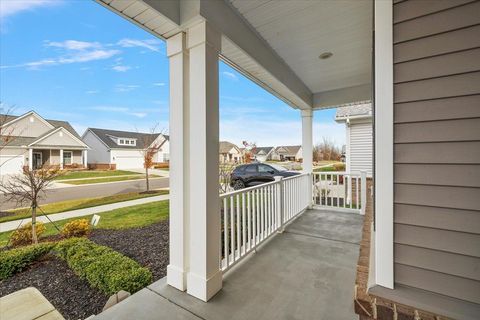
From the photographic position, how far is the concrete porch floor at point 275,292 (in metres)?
1.74

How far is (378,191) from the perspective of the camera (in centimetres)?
112

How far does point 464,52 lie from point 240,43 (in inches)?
75.6

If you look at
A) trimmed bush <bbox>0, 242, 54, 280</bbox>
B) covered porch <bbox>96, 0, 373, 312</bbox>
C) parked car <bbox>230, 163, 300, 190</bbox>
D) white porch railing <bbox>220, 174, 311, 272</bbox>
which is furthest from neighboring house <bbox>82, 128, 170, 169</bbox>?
covered porch <bbox>96, 0, 373, 312</bbox>

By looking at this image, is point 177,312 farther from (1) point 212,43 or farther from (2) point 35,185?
(2) point 35,185

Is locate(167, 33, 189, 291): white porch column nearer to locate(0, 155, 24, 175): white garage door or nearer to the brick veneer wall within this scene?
the brick veneer wall

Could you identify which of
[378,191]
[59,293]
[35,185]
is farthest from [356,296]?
[35,185]

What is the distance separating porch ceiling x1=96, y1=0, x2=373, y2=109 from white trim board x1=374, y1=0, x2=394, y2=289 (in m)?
1.34

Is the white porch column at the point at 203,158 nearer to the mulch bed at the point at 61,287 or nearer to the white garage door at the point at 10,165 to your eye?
the mulch bed at the point at 61,287

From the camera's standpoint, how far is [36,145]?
314 inches

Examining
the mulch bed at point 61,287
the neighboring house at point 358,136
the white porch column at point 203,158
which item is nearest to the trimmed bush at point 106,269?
the mulch bed at point 61,287

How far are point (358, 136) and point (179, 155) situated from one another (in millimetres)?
6526

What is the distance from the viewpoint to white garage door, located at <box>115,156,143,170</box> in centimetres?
1859

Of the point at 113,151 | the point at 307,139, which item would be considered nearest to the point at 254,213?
the point at 307,139

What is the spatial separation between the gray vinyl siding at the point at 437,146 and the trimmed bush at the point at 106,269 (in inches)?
91.0
